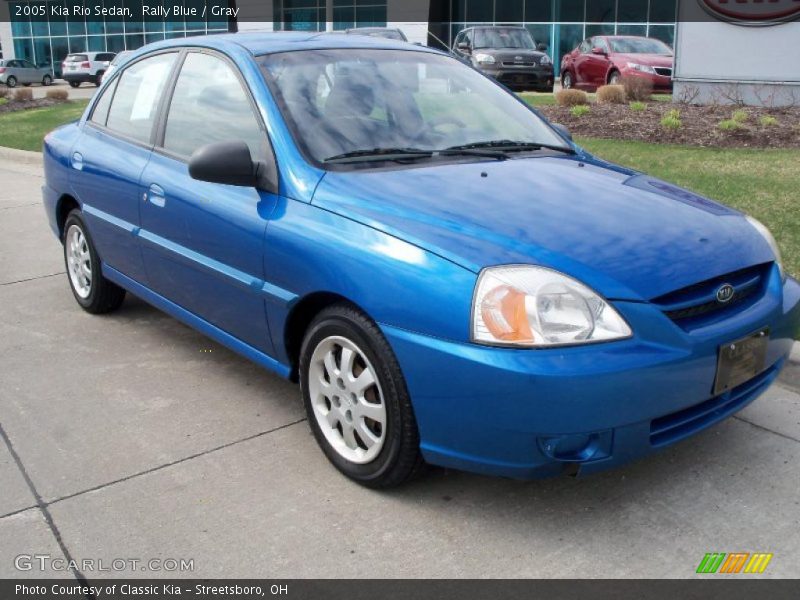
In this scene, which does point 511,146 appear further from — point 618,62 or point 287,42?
point 618,62

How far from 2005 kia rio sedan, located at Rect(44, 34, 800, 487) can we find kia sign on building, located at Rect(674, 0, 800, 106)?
31.1 feet

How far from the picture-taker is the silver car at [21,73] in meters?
39.8

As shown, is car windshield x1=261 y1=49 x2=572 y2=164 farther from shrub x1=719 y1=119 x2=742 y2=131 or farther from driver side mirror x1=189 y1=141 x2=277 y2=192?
shrub x1=719 y1=119 x2=742 y2=131

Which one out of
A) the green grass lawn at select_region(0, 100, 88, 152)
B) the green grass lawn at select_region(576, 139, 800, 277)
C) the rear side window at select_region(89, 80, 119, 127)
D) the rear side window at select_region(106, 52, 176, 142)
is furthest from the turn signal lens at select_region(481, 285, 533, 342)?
the green grass lawn at select_region(0, 100, 88, 152)

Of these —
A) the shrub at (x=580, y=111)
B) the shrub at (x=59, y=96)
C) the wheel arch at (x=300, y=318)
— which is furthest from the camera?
the shrub at (x=59, y=96)

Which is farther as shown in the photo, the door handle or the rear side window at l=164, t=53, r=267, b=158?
the door handle

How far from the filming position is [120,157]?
483 cm

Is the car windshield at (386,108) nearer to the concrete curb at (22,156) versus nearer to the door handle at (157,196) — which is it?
the door handle at (157,196)

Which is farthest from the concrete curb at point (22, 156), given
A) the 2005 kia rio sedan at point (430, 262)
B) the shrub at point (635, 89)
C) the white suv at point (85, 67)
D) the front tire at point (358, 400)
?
the white suv at point (85, 67)

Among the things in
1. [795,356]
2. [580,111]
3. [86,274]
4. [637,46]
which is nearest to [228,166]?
[86,274]

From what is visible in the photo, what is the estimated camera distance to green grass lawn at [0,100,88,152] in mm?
14734

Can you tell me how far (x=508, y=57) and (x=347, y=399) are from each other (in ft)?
56.2

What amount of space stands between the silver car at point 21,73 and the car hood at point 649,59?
100 ft

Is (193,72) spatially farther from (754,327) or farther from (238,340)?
(754,327)
